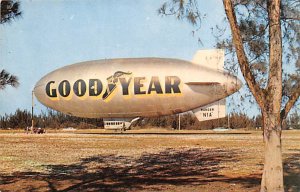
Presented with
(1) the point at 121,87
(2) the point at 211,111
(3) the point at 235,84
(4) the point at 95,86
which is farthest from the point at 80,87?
(3) the point at 235,84

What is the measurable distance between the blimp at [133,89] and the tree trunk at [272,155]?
30380 mm

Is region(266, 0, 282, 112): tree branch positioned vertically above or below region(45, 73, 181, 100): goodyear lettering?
below

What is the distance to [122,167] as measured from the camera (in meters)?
17.0

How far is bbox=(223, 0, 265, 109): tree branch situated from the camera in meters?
9.03

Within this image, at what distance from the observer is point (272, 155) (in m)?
9.09

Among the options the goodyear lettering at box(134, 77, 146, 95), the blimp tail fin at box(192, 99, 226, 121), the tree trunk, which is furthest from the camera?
the blimp tail fin at box(192, 99, 226, 121)

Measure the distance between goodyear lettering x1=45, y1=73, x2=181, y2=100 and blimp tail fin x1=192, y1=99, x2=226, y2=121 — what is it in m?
4.43

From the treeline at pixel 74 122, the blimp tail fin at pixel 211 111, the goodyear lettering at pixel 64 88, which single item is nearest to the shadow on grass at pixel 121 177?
the blimp tail fin at pixel 211 111

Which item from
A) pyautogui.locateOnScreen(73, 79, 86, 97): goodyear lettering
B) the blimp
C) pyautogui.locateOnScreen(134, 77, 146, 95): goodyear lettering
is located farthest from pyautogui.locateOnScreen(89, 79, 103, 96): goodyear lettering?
pyautogui.locateOnScreen(134, 77, 146, 95): goodyear lettering

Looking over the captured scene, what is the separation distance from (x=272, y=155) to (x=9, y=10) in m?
6.06

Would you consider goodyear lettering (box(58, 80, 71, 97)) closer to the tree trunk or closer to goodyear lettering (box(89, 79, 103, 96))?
goodyear lettering (box(89, 79, 103, 96))

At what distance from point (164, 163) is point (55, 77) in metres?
28.9

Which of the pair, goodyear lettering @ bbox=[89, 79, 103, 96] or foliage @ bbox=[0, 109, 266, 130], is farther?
foliage @ bbox=[0, 109, 266, 130]

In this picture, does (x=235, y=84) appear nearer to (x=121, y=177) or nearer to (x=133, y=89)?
(x=121, y=177)
